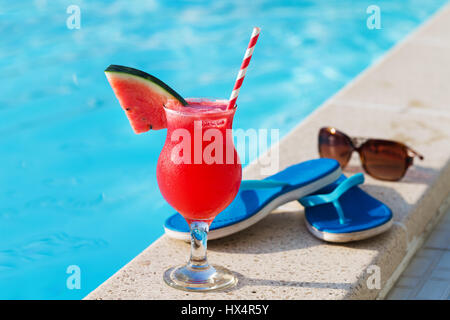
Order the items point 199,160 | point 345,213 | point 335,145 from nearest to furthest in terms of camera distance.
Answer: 1. point 199,160
2. point 345,213
3. point 335,145

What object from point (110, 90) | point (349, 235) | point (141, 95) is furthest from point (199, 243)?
point (110, 90)

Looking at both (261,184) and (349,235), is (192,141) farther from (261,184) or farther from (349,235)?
(349,235)

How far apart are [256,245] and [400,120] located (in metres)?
1.71

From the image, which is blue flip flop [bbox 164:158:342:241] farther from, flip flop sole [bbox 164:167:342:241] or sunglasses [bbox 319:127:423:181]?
sunglasses [bbox 319:127:423:181]

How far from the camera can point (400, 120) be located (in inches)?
162

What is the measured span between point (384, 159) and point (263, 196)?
701mm

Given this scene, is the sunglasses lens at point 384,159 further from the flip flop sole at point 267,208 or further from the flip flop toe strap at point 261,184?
the flip flop toe strap at point 261,184

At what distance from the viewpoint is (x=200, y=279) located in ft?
7.93

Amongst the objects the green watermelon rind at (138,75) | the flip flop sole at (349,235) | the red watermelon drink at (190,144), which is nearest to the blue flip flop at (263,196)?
the flip flop sole at (349,235)

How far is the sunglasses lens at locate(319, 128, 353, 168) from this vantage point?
3332 mm

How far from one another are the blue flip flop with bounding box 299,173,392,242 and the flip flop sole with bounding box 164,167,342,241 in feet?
0.12

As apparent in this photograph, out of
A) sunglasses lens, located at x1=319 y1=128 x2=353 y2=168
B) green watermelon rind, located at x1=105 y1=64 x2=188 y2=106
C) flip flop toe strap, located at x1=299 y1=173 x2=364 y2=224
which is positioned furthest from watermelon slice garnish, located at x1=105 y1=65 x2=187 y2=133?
sunglasses lens, located at x1=319 y1=128 x2=353 y2=168
